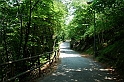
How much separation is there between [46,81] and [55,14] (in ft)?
31.4

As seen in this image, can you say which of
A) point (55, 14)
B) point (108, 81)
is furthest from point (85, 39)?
point (108, 81)

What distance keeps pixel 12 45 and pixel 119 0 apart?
8975mm

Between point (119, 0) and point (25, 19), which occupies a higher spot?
point (119, 0)

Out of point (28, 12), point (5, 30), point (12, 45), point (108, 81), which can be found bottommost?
point (108, 81)

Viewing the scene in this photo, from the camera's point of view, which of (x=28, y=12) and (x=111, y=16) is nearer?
(x=28, y=12)

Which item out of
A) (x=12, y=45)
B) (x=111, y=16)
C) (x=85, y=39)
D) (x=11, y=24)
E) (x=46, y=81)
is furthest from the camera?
(x=85, y=39)

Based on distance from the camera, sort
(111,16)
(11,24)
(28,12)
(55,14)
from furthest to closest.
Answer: (55,14), (11,24), (111,16), (28,12)

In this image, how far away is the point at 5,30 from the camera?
13.7m

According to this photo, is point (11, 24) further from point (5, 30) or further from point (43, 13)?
point (43, 13)

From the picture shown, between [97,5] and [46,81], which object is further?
[97,5]

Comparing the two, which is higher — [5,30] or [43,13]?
[43,13]

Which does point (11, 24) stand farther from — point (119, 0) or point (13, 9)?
point (119, 0)

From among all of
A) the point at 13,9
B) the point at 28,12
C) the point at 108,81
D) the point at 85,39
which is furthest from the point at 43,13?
the point at 85,39

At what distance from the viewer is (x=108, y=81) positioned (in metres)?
8.38
